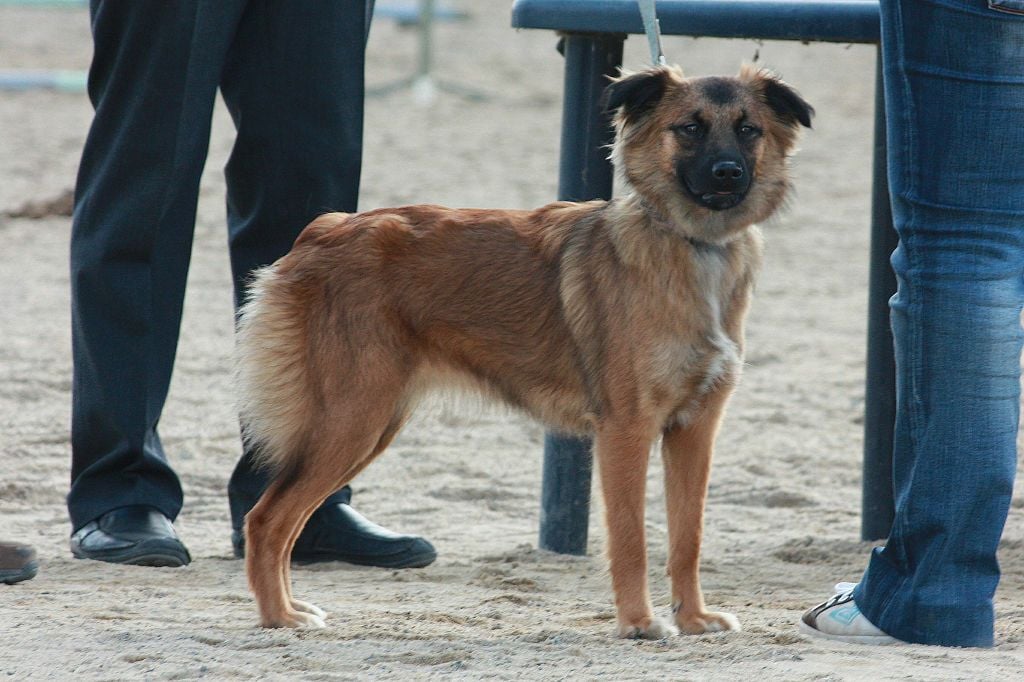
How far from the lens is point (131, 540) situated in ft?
12.1

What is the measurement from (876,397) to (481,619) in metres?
1.38

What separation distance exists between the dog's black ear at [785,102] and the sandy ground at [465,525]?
21 cm

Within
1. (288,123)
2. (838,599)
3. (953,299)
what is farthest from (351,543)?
(953,299)

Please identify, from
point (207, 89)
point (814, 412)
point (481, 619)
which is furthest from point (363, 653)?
point (814, 412)

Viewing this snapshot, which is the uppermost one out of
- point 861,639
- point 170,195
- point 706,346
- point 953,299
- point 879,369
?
point 170,195

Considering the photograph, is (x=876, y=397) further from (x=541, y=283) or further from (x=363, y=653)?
(x=363, y=653)

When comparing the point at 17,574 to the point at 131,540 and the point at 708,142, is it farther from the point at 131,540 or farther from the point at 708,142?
the point at 708,142

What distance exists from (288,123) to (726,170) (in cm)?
122

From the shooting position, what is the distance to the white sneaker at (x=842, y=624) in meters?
2.94

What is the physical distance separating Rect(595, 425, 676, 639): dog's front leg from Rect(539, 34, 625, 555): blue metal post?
2.19 ft

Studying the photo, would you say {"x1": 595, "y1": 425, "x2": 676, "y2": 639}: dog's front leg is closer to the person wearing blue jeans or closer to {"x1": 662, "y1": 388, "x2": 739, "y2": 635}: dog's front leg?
{"x1": 662, "y1": 388, "x2": 739, "y2": 635}: dog's front leg

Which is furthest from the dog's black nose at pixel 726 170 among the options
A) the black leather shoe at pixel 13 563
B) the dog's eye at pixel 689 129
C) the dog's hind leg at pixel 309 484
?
the black leather shoe at pixel 13 563

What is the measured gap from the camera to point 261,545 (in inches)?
130

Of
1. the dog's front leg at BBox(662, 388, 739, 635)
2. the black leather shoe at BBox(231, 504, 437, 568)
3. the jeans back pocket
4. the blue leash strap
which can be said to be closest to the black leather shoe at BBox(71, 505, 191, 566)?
the black leather shoe at BBox(231, 504, 437, 568)
